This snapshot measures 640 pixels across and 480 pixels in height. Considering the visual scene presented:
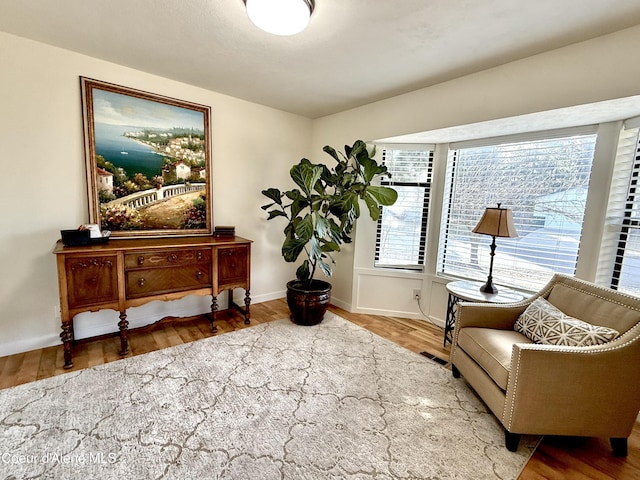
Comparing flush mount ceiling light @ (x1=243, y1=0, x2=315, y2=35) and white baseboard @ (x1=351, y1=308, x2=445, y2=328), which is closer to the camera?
flush mount ceiling light @ (x1=243, y1=0, x2=315, y2=35)

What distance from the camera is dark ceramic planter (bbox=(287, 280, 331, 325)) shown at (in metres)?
3.07

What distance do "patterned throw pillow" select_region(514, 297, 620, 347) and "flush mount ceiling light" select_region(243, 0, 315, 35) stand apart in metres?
2.38

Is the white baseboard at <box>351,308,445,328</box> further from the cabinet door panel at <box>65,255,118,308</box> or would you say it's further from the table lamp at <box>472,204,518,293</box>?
the cabinet door panel at <box>65,255,118,308</box>

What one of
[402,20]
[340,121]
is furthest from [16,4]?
[340,121]

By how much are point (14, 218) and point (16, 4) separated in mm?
1502

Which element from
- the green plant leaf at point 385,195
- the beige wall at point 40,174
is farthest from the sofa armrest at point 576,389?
the beige wall at point 40,174

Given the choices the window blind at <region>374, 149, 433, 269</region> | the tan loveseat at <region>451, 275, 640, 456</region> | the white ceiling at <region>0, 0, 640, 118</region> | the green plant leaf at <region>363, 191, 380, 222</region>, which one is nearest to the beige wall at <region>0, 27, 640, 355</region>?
the white ceiling at <region>0, 0, 640, 118</region>

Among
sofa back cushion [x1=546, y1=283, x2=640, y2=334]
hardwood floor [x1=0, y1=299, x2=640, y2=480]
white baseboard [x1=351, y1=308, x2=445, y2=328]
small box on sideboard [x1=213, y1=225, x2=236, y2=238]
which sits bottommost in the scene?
hardwood floor [x1=0, y1=299, x2=640, y2=480]

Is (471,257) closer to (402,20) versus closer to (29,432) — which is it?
(402,20)

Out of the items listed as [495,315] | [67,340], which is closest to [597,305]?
[495,315]

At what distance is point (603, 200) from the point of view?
225 cm

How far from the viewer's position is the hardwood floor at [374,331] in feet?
5.05

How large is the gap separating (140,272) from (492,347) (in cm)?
279

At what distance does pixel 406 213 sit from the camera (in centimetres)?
344
